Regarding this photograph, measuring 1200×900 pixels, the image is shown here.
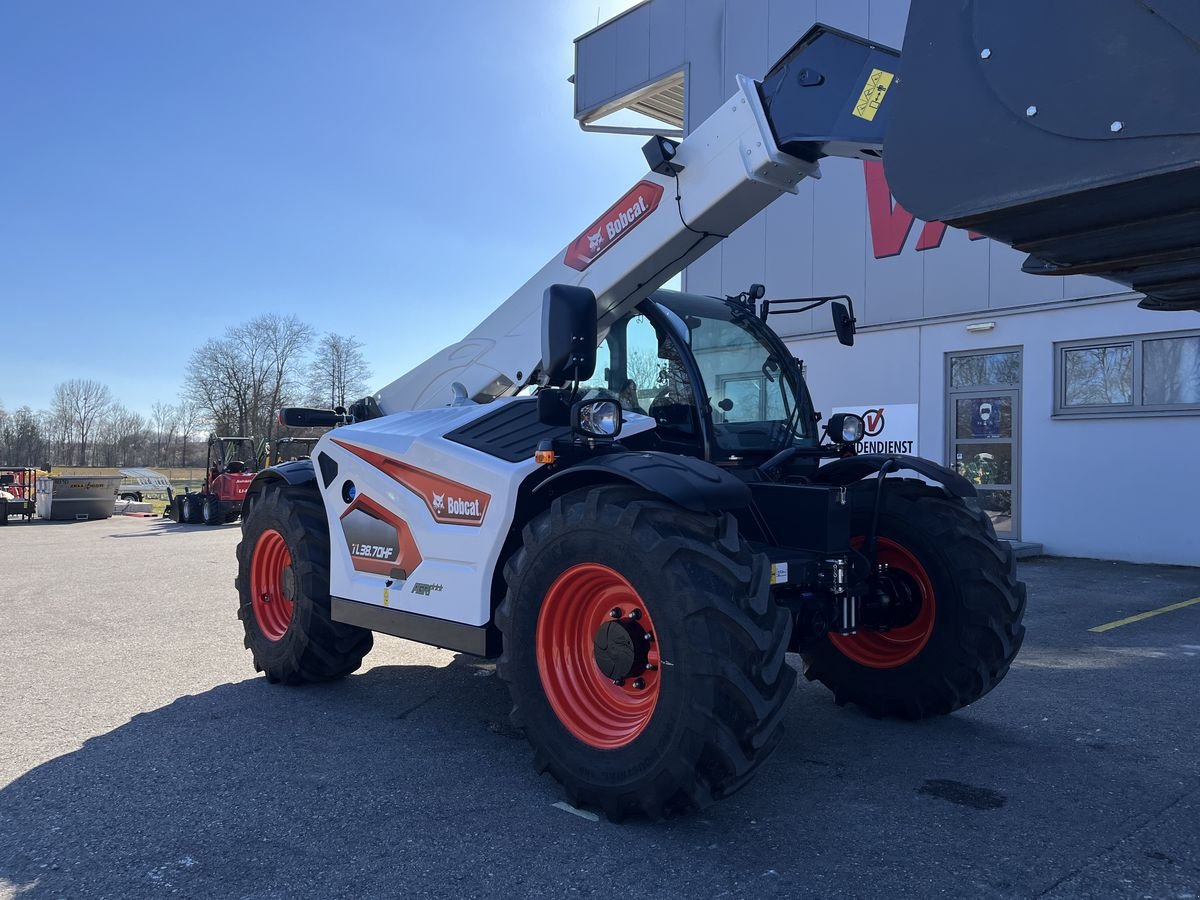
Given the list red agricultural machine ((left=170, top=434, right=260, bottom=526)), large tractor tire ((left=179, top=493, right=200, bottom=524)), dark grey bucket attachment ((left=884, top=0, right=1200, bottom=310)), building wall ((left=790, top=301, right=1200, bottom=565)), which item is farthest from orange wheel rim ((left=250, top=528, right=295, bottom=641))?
large tractor tire ((left=179, top=493, right=200, bottom=524))

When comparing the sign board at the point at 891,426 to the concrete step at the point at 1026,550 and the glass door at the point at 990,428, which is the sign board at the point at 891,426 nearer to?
the glass door at the point at 990,428

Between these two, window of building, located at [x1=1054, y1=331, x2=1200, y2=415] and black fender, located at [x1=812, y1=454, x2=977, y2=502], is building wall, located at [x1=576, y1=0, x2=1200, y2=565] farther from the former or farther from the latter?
black fender, located at [x1=812, y1=454, x2=977, y2=502]

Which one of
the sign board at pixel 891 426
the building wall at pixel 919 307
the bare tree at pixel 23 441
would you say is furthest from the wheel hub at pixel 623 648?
the bare tree at pixel 23 441

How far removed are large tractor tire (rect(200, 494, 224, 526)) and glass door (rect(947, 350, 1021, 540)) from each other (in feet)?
55.0

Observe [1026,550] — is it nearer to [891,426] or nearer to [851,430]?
[891,426]

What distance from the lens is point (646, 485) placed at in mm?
3408

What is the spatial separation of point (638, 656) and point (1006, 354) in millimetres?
10939

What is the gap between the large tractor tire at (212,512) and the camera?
21.7m

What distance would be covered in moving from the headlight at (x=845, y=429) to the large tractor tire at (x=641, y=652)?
6.31 feet

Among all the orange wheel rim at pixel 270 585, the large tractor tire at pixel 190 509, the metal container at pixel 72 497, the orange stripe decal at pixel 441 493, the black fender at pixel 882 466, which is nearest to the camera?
the orange stripe decal at pixel 441 493

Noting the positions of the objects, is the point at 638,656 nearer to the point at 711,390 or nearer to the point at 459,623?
the point at 459,623

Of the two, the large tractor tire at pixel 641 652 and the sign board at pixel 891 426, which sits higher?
the sign board at pixel 891 426

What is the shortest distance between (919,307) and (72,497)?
70.6 ft

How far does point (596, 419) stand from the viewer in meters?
3.95
